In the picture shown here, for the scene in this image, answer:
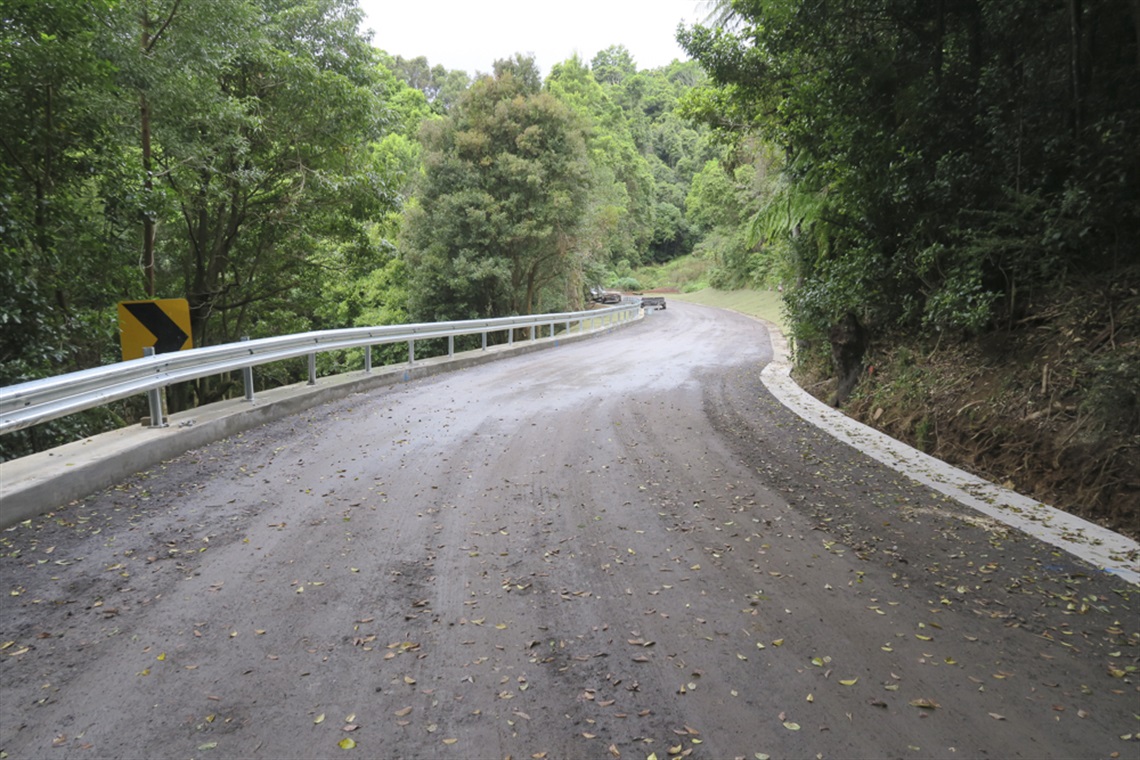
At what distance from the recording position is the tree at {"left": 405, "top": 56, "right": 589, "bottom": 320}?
87.7 feet

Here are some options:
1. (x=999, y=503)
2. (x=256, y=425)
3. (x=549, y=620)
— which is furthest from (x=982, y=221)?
(x=256, y=425)

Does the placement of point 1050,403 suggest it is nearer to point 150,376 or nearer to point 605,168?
point 150,376

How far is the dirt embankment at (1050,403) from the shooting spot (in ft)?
16.9

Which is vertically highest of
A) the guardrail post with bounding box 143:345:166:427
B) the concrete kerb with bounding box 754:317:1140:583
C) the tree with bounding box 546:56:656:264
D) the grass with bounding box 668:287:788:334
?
the tree with bounding box 546:56:656:264

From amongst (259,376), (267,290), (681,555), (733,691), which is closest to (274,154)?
(267,290)

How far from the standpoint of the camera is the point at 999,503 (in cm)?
540

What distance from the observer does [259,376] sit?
811 inches

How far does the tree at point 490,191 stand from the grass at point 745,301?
40.7ft

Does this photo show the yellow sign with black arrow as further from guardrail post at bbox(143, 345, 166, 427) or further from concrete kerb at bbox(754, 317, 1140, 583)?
concrete kerb at bbox(754, 317, 1140, 583)

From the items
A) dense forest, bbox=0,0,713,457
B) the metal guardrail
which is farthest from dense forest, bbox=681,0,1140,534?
dense forest, bbox=0,0,713,457

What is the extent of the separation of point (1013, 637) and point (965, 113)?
6.35 metres

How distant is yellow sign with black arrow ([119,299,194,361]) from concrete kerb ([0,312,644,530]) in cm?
109

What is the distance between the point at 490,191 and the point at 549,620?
25.7 meters

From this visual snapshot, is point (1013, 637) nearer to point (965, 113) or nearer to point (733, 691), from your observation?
point (733, 691)
